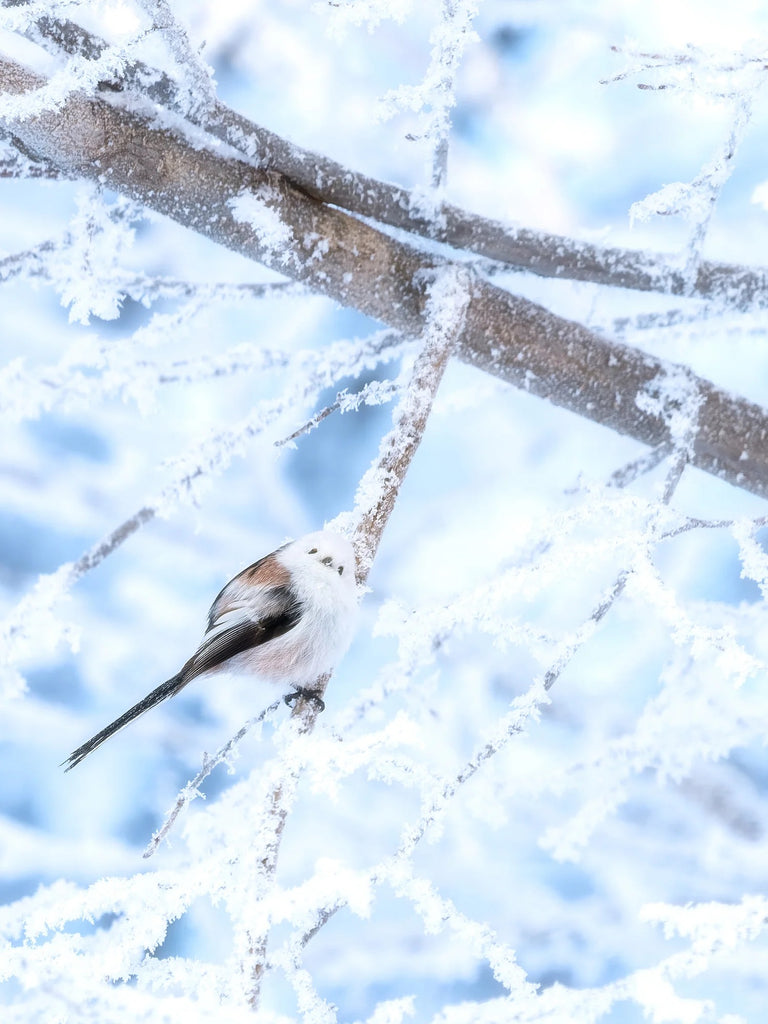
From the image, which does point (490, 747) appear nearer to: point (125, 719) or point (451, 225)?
point (125, 719)

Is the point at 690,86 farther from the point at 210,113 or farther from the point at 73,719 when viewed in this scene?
the point at 73,719

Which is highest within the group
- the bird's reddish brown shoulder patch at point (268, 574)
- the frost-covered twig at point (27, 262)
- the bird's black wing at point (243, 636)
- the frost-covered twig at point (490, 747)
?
the frost-covered twig at point (27, 262)

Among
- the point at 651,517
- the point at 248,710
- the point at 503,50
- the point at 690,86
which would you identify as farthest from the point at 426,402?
the point at 503,50

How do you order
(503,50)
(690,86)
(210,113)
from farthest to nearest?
(503,50) < (210,113) < (690,86)

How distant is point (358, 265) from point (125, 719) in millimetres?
530

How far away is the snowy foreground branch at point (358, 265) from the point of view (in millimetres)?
842

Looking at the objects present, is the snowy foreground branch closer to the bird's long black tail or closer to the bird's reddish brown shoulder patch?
the bird's reddish brown shoulder patch

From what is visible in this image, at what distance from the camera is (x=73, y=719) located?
1579mm

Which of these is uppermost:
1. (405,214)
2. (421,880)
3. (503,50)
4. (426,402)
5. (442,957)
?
(503,50)

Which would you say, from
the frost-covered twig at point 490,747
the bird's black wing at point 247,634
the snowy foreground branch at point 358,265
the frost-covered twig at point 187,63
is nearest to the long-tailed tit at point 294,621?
the bird's black wing at point 247,634

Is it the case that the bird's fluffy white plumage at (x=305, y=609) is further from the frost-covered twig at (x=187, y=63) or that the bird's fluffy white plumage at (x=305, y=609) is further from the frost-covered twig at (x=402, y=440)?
the frost-covered twig at (x=187, y=63)

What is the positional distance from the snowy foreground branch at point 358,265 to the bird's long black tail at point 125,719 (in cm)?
46

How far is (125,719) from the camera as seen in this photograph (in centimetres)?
65

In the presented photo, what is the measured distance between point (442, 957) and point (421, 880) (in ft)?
3.13
